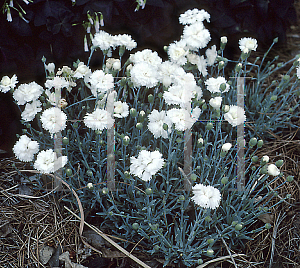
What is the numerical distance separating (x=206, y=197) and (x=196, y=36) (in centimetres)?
101

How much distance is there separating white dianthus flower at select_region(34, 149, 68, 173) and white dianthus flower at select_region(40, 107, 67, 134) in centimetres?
12

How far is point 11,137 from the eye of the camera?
212 cm

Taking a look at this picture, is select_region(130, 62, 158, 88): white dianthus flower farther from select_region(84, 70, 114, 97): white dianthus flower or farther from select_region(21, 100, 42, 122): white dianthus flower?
select_region(21, 100, 42, 122): white dianthus flower

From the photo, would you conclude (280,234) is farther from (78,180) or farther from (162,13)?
(162,13)

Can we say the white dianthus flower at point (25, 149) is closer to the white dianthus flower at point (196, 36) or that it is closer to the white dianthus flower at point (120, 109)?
the white dianthus flower at point (120, 109)

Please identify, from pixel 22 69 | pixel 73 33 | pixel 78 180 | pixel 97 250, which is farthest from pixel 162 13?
pixel 97 250

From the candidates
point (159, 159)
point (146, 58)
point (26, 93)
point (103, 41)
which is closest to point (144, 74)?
point (146, 58)

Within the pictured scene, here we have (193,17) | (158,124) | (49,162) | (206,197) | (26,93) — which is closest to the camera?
(206,197)

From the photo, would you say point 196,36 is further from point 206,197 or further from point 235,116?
point 206,197

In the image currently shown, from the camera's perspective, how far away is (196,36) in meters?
1.83

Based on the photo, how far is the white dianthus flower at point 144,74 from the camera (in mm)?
1579

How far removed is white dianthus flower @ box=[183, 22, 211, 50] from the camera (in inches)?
71.7

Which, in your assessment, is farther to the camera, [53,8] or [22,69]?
[22,69]

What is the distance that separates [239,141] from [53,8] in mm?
1379
